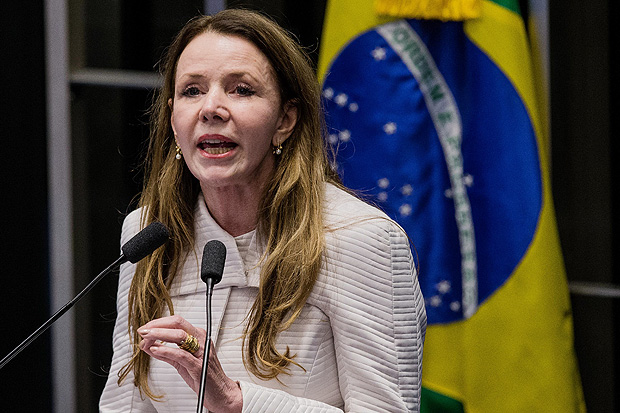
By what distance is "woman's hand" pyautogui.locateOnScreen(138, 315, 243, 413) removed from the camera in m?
1.22

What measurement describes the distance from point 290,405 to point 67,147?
2038 millimetres

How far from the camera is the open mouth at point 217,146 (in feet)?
5.07

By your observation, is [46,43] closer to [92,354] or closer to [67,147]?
[67,147]

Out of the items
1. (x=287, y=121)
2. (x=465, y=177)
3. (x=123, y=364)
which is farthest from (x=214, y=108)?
(x=465, y=177)

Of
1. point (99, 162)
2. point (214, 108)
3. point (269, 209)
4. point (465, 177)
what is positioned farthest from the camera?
point (99, 162)

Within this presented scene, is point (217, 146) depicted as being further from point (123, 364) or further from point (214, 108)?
point (123, 364)

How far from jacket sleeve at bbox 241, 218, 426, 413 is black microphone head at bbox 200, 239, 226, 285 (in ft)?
1.15

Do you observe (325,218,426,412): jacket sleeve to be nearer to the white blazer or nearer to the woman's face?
the white blazer

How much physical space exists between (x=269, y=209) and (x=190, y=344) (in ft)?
1.49

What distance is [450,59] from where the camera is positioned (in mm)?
2627

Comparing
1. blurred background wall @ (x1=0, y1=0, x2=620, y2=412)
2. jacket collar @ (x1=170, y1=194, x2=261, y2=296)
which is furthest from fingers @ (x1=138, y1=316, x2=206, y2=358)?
blurred background wall @ (x1=0, y1=0, x2=620, y2=412)

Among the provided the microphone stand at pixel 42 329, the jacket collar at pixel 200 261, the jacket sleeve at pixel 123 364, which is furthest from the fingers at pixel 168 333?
the jacket sleeve at pixel 123 364

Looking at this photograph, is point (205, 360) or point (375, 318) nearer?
point (205, 360)

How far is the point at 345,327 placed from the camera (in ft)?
5.02
